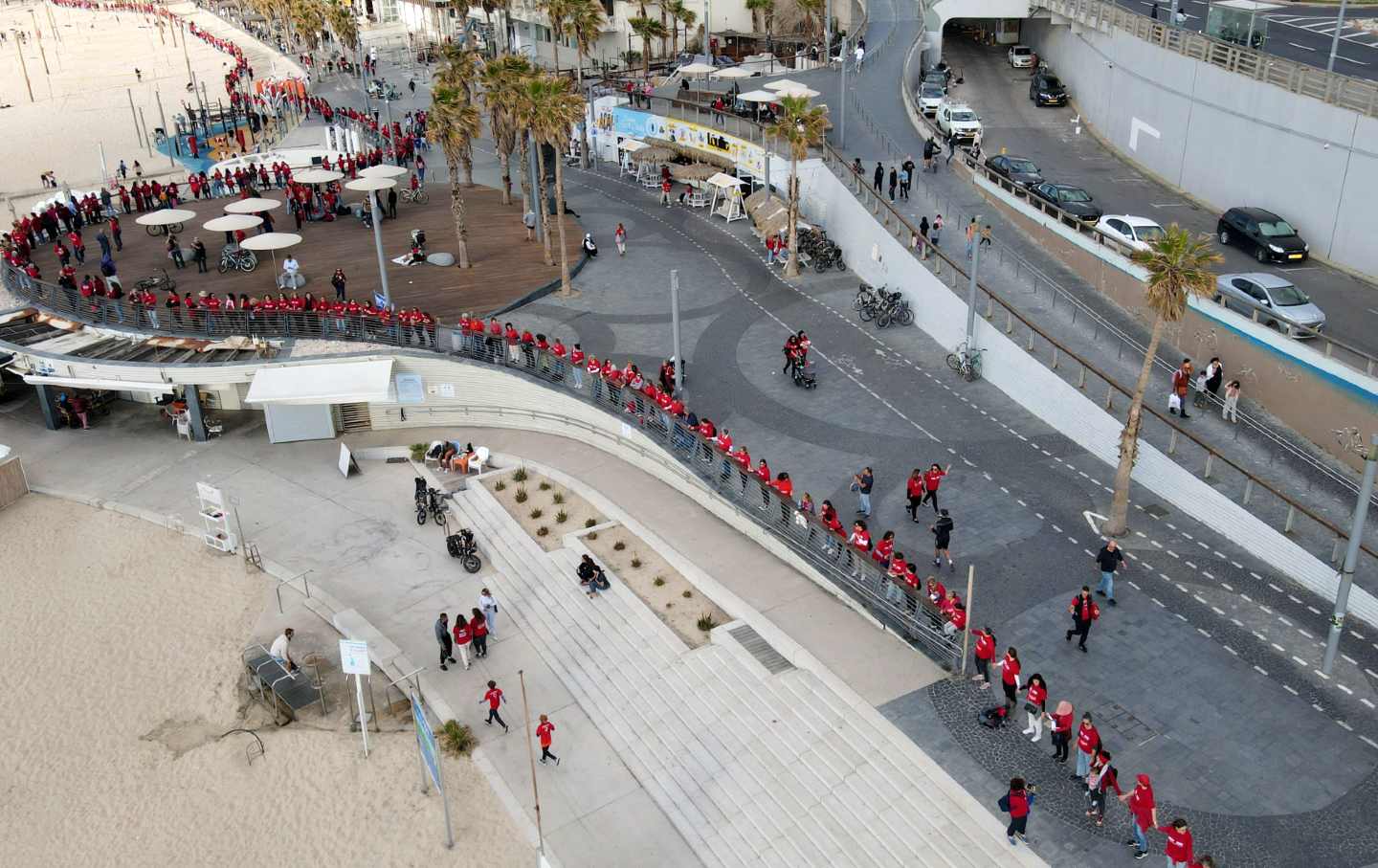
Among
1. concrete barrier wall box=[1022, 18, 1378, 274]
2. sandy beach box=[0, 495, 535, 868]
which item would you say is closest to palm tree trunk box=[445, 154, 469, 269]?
sandy beach box=[0, 495, 535, 868]

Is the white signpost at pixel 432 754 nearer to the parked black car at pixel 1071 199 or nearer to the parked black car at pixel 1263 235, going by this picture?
the parked black car at pixel 1071 199

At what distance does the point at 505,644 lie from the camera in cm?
2406

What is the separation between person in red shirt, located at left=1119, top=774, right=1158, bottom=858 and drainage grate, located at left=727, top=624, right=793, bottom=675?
6.40 meters

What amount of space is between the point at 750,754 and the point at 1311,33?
4371cm

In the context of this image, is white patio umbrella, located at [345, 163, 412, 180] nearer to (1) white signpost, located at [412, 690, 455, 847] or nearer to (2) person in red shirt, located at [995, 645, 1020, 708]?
(1) white signpost, located at [412, 690, 455, 847]

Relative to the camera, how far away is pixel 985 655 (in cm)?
1905

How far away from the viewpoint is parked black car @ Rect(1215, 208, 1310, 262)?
105 feet

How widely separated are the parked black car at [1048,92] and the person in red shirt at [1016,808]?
4400 centimetres

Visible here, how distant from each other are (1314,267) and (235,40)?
388ft

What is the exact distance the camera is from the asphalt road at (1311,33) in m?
41.0

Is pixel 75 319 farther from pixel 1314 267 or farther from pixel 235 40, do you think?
pixel 235 40

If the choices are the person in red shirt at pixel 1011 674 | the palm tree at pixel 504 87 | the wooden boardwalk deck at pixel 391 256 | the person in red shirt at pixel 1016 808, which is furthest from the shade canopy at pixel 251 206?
the person in red shirt at pixel 1016 808

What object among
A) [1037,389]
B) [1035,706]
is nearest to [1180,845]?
[1035,706]

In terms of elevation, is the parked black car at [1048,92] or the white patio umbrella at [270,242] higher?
the parked black car at [1048,92]
